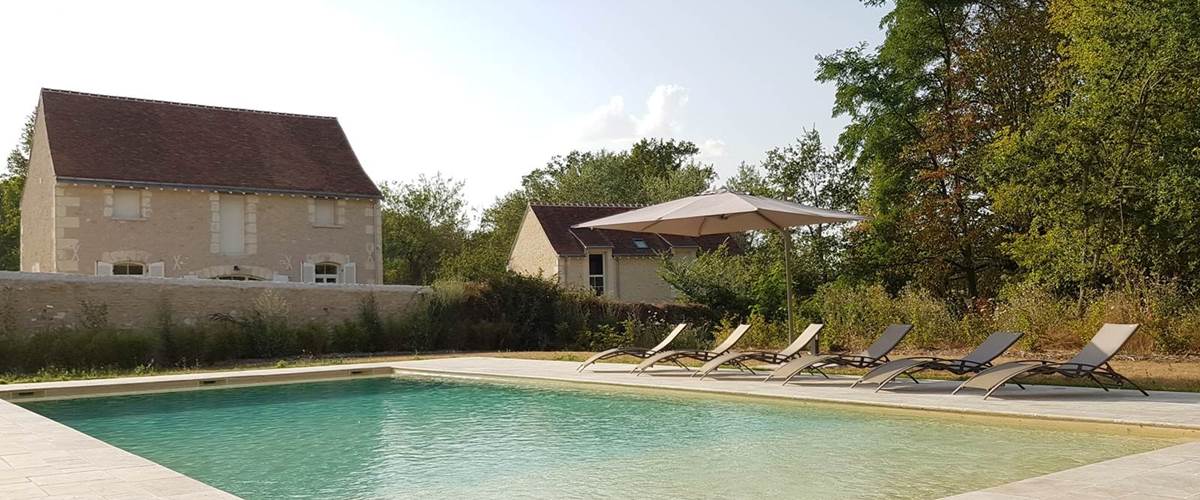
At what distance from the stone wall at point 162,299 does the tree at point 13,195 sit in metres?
25.2

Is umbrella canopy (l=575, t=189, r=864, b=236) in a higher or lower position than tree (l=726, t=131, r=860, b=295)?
lower

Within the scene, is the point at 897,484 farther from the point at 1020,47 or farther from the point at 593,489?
the point at 1020,47

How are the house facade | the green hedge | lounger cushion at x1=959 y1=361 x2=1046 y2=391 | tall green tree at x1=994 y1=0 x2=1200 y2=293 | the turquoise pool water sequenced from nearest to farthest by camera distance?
1. the turquoise pool water
2. lounger cushion at x1=959 y1=361 x2=1046 y2=391
3. tall green tree at x1=994 y1=0 x2=1200 y2=293
4. the green hedge
5. the house facade

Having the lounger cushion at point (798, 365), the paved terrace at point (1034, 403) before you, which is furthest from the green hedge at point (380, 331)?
the lounger cushion at point (798, 365)

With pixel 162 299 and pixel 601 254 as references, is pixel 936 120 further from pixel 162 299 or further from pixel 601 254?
pixel 162 299

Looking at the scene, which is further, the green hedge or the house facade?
the house facade

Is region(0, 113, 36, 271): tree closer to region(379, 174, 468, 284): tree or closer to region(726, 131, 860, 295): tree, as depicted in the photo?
region(379, 174, 468, 284): tree

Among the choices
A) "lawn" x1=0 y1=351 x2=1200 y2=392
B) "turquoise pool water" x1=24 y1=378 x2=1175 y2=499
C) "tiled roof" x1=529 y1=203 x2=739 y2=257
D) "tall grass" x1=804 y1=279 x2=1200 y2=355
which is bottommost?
"turquoise pool water" x1=24 y1=378 x2=1175 y2=499

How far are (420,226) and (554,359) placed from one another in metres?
28.4

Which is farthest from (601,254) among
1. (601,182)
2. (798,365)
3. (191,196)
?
(798,365)

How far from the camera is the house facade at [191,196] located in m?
22.8

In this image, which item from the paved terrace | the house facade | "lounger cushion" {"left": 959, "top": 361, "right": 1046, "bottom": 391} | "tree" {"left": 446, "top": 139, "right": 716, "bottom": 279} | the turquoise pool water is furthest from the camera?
"tree" {"left": 446, "top": 139, "right": 716, "bottom": 279}

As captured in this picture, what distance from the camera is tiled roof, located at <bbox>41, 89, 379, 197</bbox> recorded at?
23.4 meters

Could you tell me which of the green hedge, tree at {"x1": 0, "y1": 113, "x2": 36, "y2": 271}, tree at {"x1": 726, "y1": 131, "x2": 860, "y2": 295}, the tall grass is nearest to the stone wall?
the green hedge
